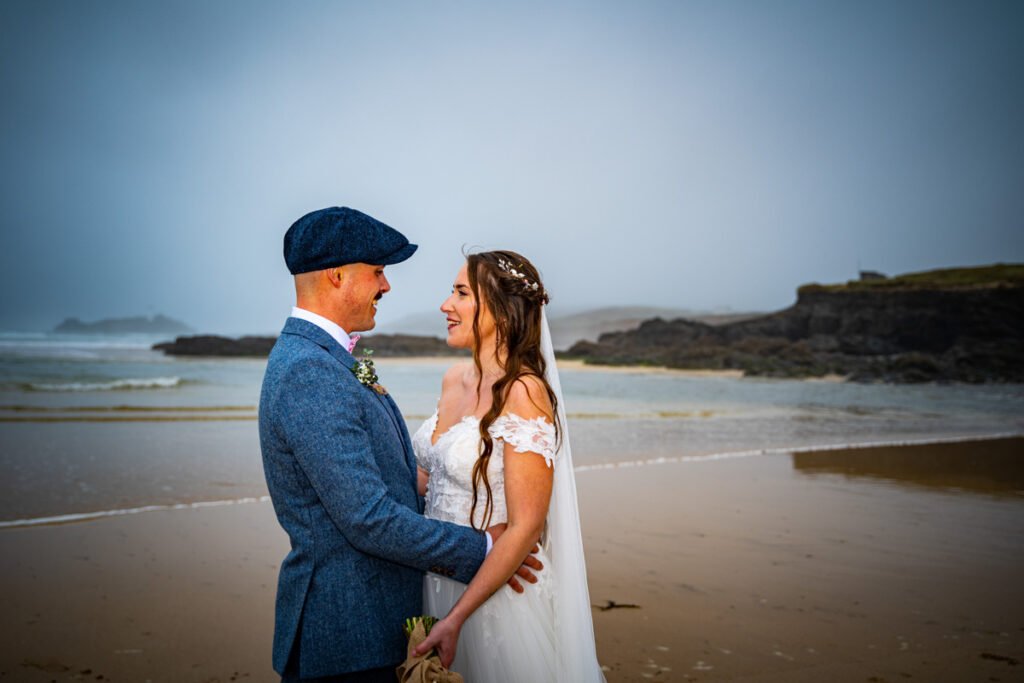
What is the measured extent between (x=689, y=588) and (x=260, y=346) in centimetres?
3651

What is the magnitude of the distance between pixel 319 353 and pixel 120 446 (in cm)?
1027

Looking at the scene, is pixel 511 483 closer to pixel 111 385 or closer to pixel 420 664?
pixel 420 664

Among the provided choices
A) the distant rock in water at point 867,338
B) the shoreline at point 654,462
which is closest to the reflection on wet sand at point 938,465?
the shoreline at point 654,462

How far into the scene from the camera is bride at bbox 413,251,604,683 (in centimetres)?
213

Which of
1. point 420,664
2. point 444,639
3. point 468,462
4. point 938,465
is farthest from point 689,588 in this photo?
point 938,465

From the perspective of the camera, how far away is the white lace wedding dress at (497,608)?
2.26 meters

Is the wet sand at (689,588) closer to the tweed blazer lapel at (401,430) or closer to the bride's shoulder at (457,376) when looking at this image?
the bride's shoulder at (457,376)

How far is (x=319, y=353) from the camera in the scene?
5.92 feet

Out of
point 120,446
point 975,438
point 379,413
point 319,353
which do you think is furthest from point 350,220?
point 975,438

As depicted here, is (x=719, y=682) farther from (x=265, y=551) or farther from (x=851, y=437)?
(x=851, y=437)

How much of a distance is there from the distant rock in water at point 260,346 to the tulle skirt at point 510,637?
1278 inches

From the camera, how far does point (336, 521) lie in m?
1.72

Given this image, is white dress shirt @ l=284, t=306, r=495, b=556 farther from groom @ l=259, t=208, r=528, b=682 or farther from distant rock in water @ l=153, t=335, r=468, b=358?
distant rock in water @ l=153, t=335, r=468, b=358

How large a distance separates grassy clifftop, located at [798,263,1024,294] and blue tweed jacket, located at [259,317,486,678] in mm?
44440
